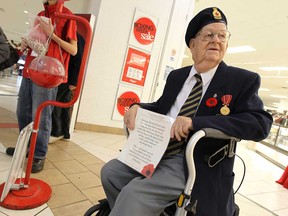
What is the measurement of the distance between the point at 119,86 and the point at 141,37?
0.84m

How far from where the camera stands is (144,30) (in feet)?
11.4

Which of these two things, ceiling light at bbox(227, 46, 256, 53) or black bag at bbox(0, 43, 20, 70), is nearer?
black bag at bbox(0, 43, 20, 70)

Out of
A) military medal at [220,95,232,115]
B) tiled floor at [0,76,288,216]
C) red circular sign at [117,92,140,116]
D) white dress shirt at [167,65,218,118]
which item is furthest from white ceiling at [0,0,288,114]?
military medal at [220,95,232,115]

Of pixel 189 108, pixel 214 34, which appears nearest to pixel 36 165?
pixel 189 108

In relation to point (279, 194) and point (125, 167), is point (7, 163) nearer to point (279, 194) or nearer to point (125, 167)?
point (125, 167)

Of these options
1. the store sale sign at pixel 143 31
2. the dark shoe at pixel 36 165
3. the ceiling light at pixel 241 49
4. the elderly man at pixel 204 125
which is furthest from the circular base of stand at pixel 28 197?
the ceiling light at pixel 241 49

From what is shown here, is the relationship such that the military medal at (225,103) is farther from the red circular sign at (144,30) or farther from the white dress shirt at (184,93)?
the red circular sign at (144,30)

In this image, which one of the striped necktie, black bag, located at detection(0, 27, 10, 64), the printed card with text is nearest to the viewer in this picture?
the printed card with text

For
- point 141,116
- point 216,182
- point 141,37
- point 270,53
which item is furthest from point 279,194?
point 270,53

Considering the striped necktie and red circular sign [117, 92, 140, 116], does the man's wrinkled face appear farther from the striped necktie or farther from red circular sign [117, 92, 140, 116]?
red circular sign [117, 92, 140, 116]

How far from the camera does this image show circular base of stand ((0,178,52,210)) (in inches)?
47.8

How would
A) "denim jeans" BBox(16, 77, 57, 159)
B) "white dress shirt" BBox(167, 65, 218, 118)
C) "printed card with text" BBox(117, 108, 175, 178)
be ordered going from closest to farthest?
"printed card with text" BBox(117, 108, 175, 178) → "white dress shirt" BBox(167, 65, 218, 118) → "denim jeans" BBox(16, 77, 57, 159)

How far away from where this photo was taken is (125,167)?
980 millimetres

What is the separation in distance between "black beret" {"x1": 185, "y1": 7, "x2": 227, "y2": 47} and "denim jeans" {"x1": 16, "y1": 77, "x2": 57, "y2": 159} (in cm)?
104
